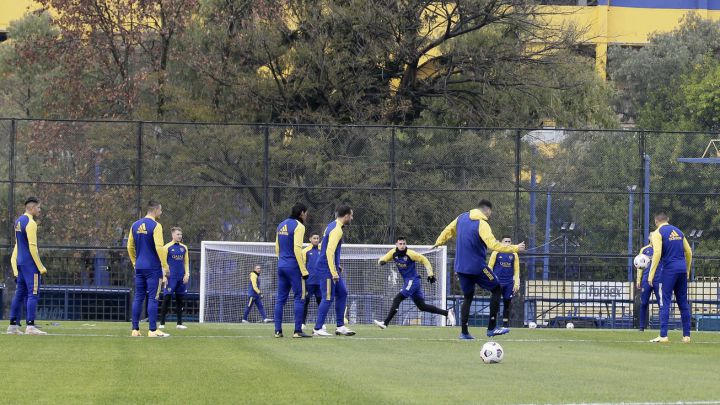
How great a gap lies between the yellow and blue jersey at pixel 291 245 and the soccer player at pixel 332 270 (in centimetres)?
90

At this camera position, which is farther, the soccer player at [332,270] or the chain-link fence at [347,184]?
the chain-link fence at [347,184]

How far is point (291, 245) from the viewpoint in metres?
18.8

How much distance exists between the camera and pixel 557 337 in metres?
21.5

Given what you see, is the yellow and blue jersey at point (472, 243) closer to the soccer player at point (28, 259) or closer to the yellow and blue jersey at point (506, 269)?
the soccer player at point (28, 259)

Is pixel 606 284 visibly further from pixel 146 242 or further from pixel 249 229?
pixel 146 242

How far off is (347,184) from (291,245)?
11.3 m

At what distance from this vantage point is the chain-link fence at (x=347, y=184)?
29.7 m

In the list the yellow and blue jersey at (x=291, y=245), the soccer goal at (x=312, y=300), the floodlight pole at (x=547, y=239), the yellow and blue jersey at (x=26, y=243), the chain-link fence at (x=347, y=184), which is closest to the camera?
the yellow and blue jersey at (x=291, y=245)

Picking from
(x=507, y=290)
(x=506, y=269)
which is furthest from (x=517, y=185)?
(x=507, y=290)

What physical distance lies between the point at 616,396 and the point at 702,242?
21.0 m

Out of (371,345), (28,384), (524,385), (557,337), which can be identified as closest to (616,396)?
(524,385)

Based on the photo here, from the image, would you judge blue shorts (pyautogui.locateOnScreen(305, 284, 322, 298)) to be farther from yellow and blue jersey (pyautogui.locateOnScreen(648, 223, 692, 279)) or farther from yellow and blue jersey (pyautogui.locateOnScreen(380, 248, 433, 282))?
yellow and blue jersey (pyautogui.locateOnScreen(648, 223, 692, 279))

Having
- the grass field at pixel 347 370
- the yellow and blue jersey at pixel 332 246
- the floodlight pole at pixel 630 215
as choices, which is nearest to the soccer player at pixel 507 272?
the grass field at pixel 347 370

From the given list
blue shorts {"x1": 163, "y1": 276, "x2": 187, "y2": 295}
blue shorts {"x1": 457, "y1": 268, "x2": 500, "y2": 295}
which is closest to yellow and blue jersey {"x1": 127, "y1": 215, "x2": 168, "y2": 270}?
blue shorts {"x1": 457, "y1": 268, "x2": 500, "y2": 295}
